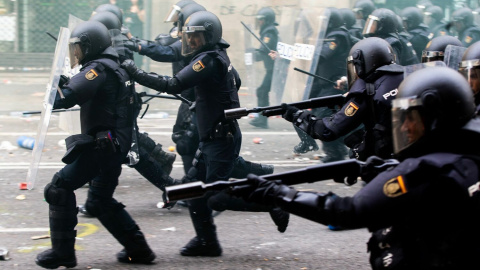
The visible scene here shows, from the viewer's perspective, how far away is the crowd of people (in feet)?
8.67

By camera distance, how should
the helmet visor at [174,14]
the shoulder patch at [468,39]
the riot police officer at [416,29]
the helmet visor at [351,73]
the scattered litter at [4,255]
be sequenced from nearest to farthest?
1. the helmet visor at [351,73]
2. the scattered litter at [4,255]
3. the helmet visor at [174,14]
4. the riot police officer at [416,29]
5. the shoulder patch at [468,39]

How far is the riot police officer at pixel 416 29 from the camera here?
1077cm

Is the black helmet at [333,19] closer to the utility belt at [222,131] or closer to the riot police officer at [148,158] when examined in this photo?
the riot police officer at [148,158]

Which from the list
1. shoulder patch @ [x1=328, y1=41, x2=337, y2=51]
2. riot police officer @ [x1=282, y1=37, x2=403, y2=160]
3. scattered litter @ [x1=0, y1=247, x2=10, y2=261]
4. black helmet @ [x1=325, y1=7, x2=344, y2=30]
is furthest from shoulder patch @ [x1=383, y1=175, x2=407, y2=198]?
black helmet @ [x1=325, y1=7, x2=344, y2=30]

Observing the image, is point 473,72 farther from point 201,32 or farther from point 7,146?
point 7,146

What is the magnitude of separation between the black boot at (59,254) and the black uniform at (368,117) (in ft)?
5.80

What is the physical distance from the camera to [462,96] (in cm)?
271

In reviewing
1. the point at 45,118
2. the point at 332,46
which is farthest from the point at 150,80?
the point at 332,46

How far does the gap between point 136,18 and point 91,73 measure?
8577 mm

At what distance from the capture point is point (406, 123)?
281 centimetres

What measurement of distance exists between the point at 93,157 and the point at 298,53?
16.4 ft

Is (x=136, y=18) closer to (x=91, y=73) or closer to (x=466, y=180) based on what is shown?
(x=91, y=73)

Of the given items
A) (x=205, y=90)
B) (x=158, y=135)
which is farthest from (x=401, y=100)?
(x=158, y=135)

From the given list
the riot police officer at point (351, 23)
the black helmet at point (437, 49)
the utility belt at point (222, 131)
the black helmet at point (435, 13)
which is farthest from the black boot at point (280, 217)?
the black helmet at point (435, 13)
